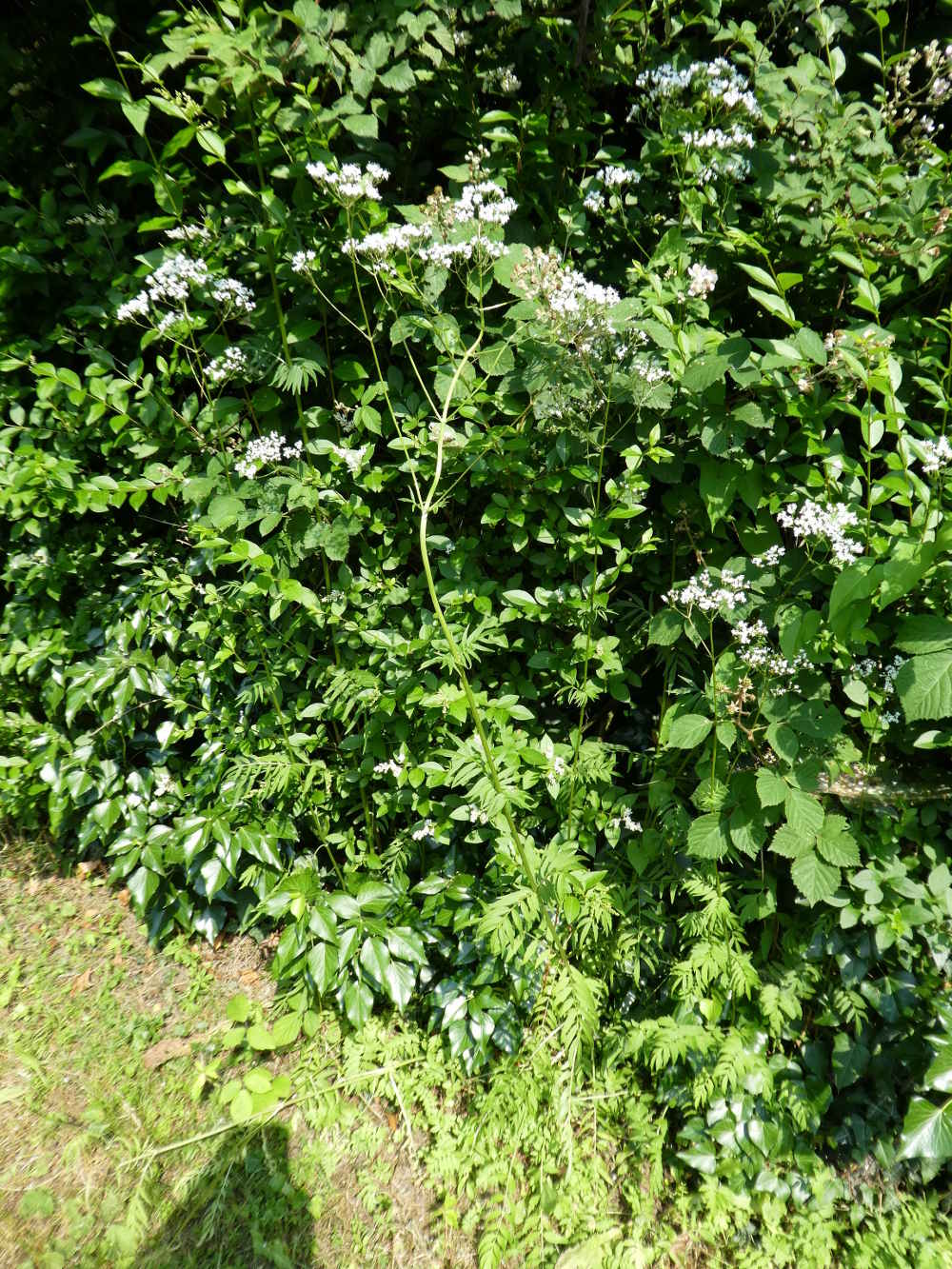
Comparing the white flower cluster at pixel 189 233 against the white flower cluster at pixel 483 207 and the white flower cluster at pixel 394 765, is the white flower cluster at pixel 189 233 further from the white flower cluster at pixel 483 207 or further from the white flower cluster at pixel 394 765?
the white flower cluster at pixel 394 765

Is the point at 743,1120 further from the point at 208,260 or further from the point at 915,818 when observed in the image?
the point at 208,260

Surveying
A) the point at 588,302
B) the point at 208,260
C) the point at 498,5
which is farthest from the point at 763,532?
the point at 208,260

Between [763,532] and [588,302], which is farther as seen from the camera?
[763,532]

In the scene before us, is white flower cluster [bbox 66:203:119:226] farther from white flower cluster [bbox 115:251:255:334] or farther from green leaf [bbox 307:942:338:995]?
green leaf [bbox 307:942:338:995]

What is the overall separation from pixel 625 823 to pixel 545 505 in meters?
1.02

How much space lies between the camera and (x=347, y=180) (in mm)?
1887

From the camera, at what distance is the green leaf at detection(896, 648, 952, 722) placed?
1598 mm

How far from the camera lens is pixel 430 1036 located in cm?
241

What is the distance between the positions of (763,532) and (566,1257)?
1980 mm

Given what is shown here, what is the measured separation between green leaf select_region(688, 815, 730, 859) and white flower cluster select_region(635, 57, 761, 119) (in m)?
1.86

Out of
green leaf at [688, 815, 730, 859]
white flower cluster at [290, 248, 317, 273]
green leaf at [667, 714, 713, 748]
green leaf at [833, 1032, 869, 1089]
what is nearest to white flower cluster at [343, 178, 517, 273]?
white flower cluster at [290, 248, 317, 273]

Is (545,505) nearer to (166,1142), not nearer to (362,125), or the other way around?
(362,125)

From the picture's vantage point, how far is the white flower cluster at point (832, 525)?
175 centimetres

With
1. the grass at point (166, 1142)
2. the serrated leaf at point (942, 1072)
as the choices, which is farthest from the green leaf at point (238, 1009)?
the serrated leaf at point (942, 1072)
